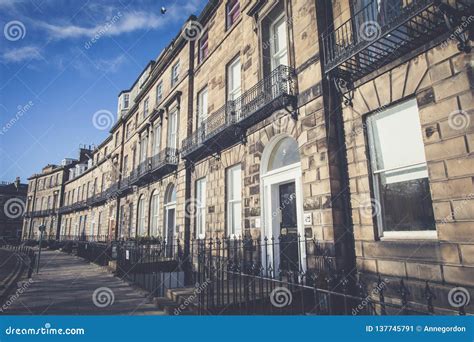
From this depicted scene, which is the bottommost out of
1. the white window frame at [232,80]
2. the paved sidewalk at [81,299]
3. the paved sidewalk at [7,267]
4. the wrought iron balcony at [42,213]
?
the paved sidewalk at [7,267]

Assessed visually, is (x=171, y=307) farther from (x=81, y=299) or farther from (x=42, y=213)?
(x=42, y=213)

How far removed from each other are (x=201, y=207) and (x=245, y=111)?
4959 millimetres

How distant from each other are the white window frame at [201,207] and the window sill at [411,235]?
7.39 m

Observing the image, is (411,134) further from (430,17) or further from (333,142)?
(430,17)

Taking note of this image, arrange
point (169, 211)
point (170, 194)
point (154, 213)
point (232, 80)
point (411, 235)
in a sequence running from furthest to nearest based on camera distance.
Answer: point (154, 213)
point (170, 194)
point (169, 211)
point (232, 80)
point (411, 235)

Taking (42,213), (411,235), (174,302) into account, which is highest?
(42,213)

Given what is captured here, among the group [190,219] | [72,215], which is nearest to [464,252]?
[190,219]

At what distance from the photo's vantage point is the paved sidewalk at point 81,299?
592cm

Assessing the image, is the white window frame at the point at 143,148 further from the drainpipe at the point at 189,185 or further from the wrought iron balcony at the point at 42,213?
the wrought iron balcony at the point at 42,213

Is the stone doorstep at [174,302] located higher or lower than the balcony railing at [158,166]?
lower

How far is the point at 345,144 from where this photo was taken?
20.0 feet

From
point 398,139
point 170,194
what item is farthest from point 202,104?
point 398,139

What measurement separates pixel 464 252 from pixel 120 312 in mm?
6205

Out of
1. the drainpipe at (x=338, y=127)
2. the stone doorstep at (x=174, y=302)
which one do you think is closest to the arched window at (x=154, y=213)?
the stone doorstep at (x=174, y=302)
